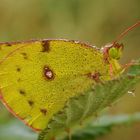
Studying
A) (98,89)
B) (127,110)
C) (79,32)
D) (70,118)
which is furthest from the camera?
(79,32)

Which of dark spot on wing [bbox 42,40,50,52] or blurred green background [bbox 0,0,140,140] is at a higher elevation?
blurred green background [bbox 0,0,140,140]

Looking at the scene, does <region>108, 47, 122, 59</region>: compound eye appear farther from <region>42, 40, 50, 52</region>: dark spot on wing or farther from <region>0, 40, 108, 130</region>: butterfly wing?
<region>42, 40, 50, 52</region>: dark spot on wing

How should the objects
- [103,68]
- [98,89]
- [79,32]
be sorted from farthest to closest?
[79,32]
[103,68]
[98,89]

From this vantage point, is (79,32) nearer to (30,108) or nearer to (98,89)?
(30,108)

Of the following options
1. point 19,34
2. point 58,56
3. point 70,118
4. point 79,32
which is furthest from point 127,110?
point 70,118

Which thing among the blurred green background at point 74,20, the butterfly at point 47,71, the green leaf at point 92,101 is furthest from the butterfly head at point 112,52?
the blurred green background at point 74,20

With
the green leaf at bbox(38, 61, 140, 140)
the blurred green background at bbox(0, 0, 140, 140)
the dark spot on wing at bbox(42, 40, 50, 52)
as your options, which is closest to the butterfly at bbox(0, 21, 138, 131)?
the dark spot on wing at bbox(42, 40, 50, 52)
